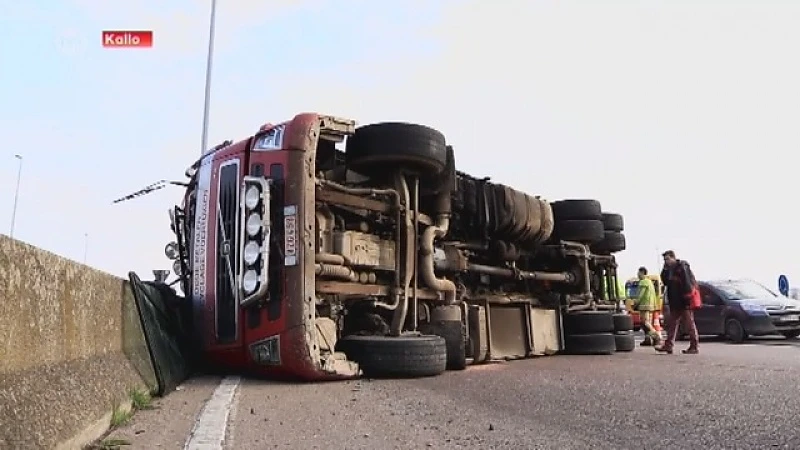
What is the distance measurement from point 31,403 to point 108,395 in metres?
0.88

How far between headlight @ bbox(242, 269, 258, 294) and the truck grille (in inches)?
6.6

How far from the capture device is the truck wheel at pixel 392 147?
18.2ft

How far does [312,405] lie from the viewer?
3693mm

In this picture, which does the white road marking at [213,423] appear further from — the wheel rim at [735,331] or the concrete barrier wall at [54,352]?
the wheel rim at [735,331]

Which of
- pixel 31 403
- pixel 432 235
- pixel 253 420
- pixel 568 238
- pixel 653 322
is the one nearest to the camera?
pixel 31 403

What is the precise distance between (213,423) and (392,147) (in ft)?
9.98

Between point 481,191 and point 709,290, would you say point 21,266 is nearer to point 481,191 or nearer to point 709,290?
point 481,191

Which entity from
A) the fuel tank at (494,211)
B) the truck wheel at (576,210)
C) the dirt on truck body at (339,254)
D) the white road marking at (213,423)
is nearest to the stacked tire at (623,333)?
the truck wheel at (576,210)

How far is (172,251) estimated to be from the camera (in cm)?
637

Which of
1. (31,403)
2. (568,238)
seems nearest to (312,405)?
(31,403)

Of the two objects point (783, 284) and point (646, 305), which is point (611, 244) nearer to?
point (646, 305)

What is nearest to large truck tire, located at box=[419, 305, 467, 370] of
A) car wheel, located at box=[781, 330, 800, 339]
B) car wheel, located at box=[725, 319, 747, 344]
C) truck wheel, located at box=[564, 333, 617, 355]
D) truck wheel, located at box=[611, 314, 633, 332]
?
truck wheel, located at box=[564, 333, 617, 355]

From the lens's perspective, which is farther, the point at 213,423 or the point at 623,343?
the point at 623,343

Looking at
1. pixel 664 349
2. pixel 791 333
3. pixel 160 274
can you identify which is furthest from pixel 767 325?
pixel 160 274
